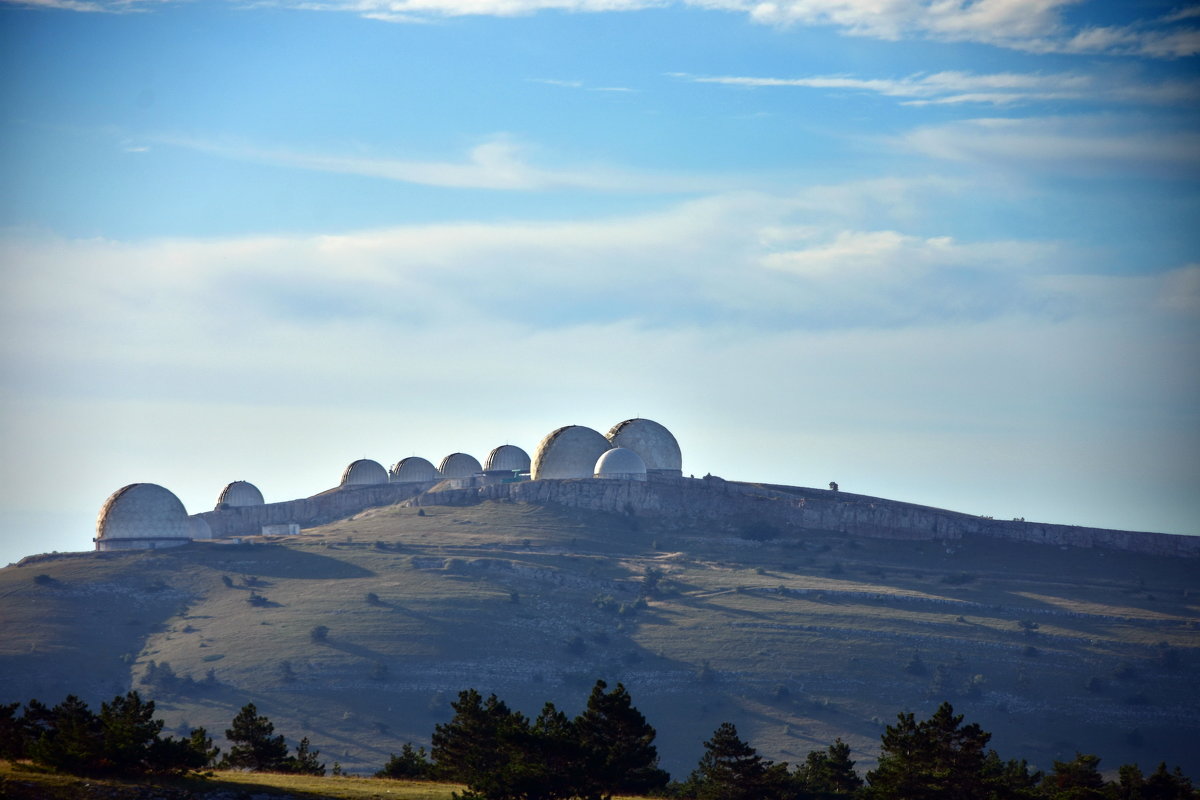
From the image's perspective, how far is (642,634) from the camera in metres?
83.4

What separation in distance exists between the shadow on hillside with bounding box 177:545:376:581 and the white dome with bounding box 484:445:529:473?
90.9 ft

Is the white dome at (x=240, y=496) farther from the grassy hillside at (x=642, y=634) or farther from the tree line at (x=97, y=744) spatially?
the tree line at (x=97, y=744)

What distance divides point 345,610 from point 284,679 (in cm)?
939

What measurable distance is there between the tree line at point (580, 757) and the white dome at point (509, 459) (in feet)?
258

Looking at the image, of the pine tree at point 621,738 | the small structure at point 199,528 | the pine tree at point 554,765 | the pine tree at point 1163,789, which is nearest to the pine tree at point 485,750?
the pine tree at point 554,765

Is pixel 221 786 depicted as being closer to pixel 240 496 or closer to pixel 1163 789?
pixel 1163 789

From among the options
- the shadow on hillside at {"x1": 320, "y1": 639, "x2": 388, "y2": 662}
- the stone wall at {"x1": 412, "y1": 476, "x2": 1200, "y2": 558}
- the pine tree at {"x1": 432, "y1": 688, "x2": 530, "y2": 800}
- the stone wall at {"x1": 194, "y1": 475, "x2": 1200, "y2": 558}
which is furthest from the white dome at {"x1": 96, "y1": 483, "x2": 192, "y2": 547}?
the pine tree at {"x1": 432, "y1": 688, "x2": 530, "y2": 800}

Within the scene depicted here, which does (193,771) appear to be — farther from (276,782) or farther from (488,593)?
(488,593)

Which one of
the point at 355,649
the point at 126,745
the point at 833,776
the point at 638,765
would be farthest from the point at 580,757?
the point at 355,649

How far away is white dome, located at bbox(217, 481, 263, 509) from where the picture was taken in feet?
389

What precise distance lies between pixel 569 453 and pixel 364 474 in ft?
78.4

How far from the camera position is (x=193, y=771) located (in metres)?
37.0

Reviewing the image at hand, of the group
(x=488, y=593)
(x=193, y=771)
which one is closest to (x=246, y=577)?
(x=488, y=593)

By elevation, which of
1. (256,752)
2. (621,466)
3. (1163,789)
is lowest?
(256,752)
